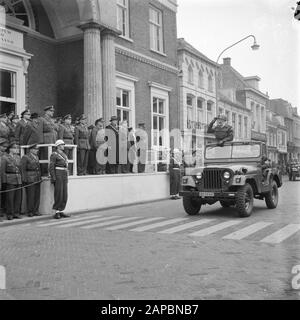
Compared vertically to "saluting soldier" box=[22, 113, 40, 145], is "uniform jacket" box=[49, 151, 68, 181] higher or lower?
lower

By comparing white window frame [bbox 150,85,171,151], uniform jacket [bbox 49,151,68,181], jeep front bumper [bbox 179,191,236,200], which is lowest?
jeep front bumper [bbox 179,191,236,200]

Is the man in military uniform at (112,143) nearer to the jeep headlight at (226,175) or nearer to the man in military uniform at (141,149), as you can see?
the man in military uniform at (141,149)

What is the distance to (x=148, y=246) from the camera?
7.42 metres

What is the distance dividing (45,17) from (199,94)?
1359 centimetres

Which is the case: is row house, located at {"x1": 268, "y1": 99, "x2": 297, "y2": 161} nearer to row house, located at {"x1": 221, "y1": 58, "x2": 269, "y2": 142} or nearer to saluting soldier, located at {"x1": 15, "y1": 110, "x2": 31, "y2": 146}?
saluting soldier, located at {"x1": 15, "y1": 110, "x2": 31, "y2": 146}

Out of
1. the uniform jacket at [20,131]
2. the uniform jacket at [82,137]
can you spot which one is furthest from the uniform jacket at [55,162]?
the uniform jacket at [82,137]

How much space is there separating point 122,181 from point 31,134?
13.0 feet

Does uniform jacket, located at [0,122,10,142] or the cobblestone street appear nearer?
the cobblestone street

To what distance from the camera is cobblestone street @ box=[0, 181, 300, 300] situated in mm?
4875

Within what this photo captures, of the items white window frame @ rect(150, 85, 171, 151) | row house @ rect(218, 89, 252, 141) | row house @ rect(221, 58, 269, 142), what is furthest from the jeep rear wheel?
row house @ rect(221, 58, 269, 142)

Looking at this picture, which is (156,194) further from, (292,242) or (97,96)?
(292,242)

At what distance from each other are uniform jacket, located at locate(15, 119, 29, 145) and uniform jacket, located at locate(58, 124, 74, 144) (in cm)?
109

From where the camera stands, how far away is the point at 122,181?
14875 mm
